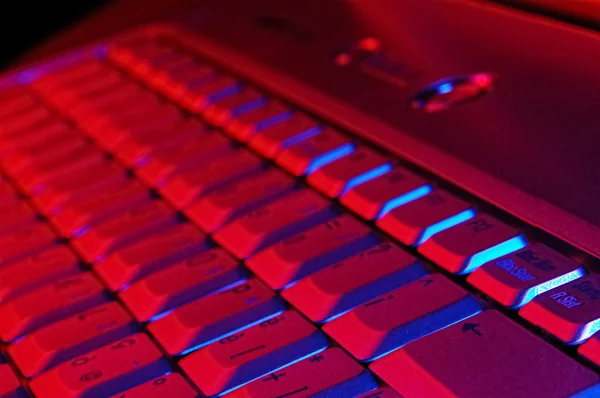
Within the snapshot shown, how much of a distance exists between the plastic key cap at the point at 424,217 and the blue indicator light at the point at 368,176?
0.04m

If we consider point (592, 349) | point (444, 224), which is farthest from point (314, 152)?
point (592, 349)

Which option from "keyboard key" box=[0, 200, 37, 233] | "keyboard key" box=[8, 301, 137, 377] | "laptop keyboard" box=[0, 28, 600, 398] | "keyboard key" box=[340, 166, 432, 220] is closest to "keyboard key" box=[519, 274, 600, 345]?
"laptop keyboard" box=[0, 28, 600, 398]

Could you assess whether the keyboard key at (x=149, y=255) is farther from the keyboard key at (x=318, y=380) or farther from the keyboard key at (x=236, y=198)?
the keyboard key at (x=318, y=380)

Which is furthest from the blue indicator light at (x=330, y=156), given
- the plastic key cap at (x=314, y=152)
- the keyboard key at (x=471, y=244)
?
the keyboard key at (x=471, y=244)

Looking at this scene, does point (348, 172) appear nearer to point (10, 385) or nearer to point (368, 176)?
point (368, 176)

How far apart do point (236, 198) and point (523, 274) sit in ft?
0.60

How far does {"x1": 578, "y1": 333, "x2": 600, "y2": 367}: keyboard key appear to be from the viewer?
0.94 feet

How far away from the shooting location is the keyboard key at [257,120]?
50 cm

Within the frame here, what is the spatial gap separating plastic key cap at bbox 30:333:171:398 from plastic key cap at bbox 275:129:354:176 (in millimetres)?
141

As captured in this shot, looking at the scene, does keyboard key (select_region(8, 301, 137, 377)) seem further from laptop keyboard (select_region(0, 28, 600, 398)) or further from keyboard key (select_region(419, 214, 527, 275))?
keyboard key (select_region(419, 214, 527, 275))

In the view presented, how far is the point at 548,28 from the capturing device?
1.66 feet

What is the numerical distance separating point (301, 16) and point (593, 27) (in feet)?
0.78

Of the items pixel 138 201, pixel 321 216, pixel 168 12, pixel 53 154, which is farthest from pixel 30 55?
pixel 321 216

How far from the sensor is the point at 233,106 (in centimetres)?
53
